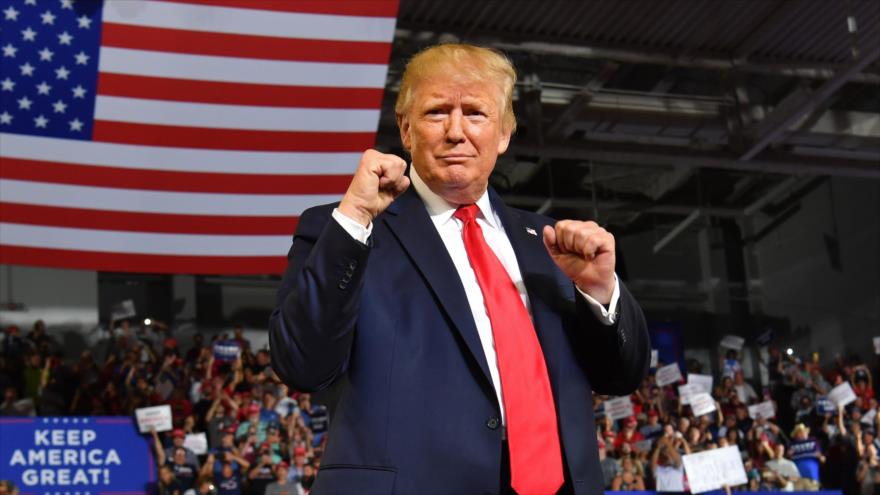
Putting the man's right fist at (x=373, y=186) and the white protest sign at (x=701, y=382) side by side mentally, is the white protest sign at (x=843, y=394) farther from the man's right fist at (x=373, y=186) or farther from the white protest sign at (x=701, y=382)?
the man's right fist at (x=373, y=186)

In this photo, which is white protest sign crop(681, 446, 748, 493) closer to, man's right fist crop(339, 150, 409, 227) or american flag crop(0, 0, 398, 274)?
american flag crop(0, 0, 398, 274)

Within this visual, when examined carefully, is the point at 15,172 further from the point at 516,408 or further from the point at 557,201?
the point at 557,201

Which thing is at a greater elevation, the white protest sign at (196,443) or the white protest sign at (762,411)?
the white protest sign at (196,443)

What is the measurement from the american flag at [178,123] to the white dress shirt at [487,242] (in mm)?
5151

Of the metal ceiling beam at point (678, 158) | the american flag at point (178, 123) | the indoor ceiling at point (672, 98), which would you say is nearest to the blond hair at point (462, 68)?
the american flag at point (178, 123)

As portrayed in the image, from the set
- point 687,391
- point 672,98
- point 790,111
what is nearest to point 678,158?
point 672,98

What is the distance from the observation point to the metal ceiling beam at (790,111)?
12742 mm

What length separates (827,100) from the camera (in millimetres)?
14648

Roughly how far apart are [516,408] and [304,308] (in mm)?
308

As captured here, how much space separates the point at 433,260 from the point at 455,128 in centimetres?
19

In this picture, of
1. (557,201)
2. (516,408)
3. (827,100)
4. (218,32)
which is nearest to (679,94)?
(827,100)

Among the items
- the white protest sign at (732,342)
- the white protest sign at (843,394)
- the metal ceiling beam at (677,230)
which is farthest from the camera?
the metal ceiling beam at (677,230)

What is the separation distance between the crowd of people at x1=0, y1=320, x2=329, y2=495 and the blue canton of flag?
14.1 ft

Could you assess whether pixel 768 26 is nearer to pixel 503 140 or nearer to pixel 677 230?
pixel 677 230
